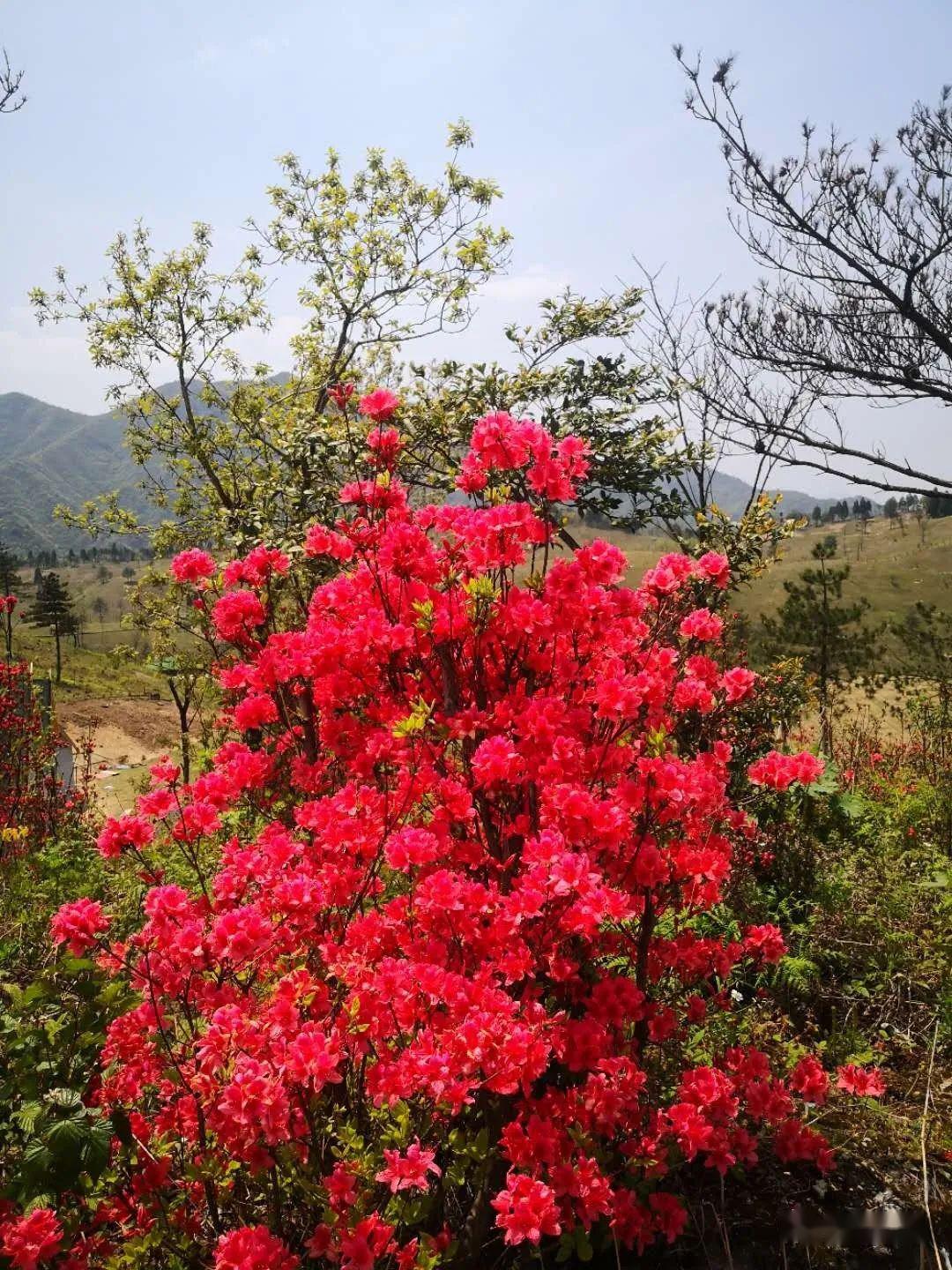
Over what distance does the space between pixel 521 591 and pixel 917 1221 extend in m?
2.56

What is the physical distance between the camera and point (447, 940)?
213 cm

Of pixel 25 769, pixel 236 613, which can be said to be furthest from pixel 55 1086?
pixel 25 769

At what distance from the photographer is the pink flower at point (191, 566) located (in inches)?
124

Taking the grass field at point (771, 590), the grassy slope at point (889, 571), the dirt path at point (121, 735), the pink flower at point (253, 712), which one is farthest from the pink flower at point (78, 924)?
the grassy slope at point (889, 571)

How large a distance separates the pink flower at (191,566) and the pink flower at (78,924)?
59.0 inches

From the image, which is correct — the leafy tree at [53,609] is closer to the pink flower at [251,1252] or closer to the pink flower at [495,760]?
the pink flower at [495,760]

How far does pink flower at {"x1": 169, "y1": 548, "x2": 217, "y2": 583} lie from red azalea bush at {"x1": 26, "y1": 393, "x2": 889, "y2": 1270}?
0.96 ft

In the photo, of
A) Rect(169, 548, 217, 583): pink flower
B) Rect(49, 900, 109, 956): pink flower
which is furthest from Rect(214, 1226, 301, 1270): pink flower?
Rect(169, 548, 217, 583): pink flower

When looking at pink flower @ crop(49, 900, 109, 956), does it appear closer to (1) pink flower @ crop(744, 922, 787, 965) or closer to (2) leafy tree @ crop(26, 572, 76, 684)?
(1) pink flower @ crop(744, 922, 787, 965)

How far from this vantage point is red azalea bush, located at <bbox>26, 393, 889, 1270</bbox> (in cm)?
182

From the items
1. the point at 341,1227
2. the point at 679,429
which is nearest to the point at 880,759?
the point at 679,429

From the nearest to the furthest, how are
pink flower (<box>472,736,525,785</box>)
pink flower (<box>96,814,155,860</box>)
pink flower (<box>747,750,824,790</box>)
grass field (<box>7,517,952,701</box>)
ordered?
pink flower (<box>472,736,525,785</box>)
pink flower (<box>96,814,155,860</box>)
pink flower (<box>747,750,824,790</box>)
grass field (<box>7,517,952,701</box>)

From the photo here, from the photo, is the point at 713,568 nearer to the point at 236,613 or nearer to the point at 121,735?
the point at 236,613

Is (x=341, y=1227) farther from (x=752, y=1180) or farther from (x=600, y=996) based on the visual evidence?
(x=752, y=1180)
